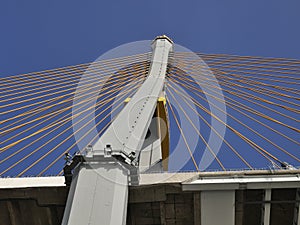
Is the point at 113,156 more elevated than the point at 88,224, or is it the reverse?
the point at 113,156

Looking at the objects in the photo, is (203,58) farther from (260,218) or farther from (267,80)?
(260,218)

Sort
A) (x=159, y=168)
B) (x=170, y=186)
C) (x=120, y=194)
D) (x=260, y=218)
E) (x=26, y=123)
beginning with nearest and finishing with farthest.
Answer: (x=120, y=194) < (x=170, y=186) < (x=260, y=218) < (x=26, y=123) < (x=159, y=168)

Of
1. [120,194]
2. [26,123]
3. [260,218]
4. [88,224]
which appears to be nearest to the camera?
[88,224]

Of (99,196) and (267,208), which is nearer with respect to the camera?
(99,196)

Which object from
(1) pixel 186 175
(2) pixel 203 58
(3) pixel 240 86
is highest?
(2) pixel 203 58

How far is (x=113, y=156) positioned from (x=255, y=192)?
6.39 ft

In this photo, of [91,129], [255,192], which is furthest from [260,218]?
[91,129]

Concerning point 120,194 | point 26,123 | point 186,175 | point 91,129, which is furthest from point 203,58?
point 120,194

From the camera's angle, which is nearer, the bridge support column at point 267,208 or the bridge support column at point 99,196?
the bridge support column at point 99,196

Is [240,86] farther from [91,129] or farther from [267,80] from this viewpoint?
[91,129]

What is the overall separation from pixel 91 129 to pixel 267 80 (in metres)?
4.25

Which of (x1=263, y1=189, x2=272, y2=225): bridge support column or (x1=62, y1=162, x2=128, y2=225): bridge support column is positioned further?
(x1=263, y1=189, x2=272, y2=225): bridge support column

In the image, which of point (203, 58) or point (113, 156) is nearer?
point (113, 156)

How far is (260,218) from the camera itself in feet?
17.9
